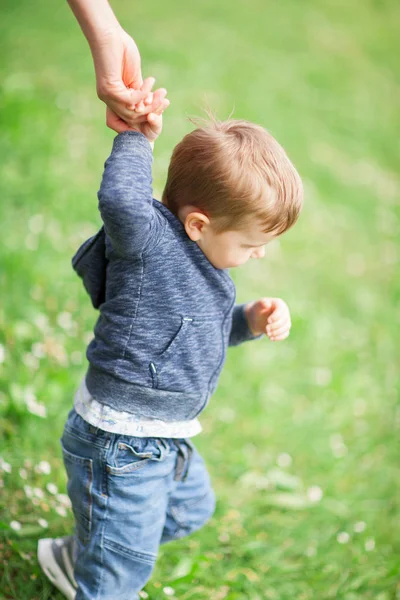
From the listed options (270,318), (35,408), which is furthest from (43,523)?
(270,318)

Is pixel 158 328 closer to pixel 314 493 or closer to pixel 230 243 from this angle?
pixel 230 243

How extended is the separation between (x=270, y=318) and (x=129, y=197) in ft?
2.28

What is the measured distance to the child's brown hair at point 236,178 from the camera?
1719 millimetres

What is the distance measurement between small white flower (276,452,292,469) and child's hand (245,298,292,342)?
54.6 inches

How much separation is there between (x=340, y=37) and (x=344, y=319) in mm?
9300

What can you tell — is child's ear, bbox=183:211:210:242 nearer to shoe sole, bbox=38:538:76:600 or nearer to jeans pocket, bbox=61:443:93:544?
jeans pocket, bbox=61:443:93:544

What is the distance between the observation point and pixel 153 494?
194cm

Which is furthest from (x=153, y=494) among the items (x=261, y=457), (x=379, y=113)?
(x=379, y=113)

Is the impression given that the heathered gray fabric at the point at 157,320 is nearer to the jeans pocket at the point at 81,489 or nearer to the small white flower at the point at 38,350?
the jeans pocket at the point at 81,489

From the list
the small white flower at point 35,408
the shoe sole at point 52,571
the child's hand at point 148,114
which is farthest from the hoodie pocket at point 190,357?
the small white flower at point 35,408

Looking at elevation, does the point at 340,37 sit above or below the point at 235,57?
above

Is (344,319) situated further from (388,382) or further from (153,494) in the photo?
(153,494)

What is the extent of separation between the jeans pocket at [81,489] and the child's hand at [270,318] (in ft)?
2.26

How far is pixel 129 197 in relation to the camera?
5.06 feet
